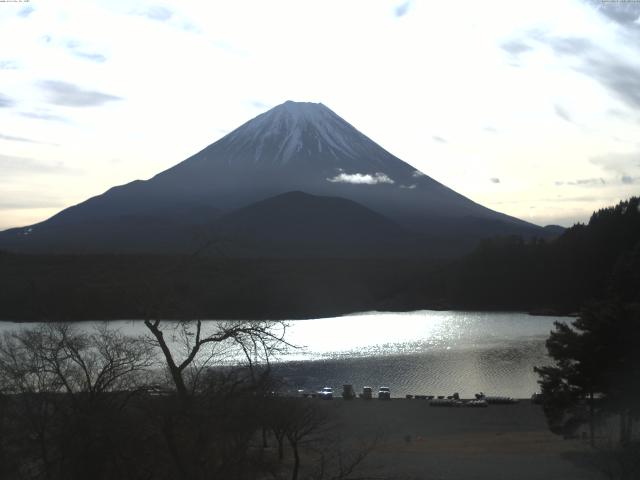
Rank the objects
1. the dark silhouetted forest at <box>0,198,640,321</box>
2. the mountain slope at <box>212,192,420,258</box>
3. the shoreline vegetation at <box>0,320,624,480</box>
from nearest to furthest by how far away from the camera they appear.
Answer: the shoreline vegetation at <box>0,320,624,480</box>
the dark silhouetted forest at <box>0,198,640,321</box>
the mountain slope at <box>212,192,420,258</box>

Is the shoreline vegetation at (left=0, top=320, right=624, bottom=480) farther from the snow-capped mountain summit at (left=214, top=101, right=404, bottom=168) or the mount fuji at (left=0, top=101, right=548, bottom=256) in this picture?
the snow-capped mountain summit at (left=214, top=101, right=404, bottom=168)

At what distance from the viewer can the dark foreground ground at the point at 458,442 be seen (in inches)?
418

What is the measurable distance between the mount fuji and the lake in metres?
41.0

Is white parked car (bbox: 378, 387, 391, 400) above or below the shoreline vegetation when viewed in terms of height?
below

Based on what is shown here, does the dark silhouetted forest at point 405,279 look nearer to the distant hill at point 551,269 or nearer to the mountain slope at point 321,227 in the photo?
the distant hill at point 551,269

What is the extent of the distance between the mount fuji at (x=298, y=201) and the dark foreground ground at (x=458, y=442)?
61671mm

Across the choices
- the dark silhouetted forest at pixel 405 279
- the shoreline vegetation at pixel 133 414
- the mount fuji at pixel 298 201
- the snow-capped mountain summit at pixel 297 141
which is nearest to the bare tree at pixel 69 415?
the shoreline vegetation at pixel 133 414

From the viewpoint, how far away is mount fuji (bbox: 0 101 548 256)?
86562 millimetres

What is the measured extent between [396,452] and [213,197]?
92.4 m

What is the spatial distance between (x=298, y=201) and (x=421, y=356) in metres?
68.7

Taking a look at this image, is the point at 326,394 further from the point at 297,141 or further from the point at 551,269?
the point at 297,141

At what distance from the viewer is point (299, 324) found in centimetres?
4356

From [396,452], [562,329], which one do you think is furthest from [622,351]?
[396,452]

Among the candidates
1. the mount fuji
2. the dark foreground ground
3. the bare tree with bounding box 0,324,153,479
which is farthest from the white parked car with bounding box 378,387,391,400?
the mount fuji
